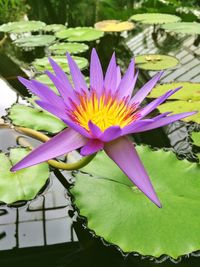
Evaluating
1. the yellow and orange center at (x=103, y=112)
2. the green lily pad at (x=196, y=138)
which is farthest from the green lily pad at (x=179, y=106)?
the yellow and orange center at (x=103, y=112)

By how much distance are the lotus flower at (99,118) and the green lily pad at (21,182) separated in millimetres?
354

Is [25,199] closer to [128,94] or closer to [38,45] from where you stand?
[128,94]

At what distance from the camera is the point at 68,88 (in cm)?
95

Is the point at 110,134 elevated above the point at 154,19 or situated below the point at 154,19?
above

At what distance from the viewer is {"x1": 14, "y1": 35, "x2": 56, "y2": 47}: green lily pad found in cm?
265

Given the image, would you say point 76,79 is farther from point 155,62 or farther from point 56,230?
point 155,62

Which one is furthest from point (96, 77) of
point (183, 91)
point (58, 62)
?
point (58, 62)

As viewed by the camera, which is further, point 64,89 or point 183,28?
point 183,28

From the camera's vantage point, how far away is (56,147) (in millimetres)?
855

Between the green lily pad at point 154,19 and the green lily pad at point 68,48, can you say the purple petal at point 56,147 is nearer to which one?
the green lily pad at point 68,48

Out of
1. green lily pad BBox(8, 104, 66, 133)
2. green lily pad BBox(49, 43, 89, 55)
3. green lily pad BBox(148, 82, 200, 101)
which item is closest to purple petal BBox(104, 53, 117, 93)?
green lily pad BBox(8, 104, 66, 133)

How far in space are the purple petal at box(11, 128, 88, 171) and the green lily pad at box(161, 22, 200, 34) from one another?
2.17 m

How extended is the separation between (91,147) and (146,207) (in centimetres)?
31

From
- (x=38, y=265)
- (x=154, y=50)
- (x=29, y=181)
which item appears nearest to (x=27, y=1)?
(x=154, y=50)
